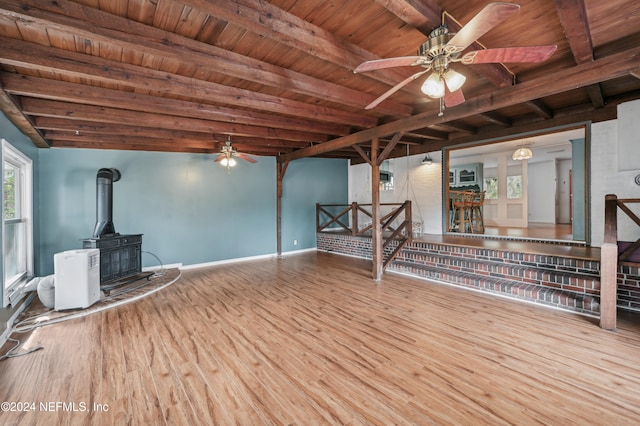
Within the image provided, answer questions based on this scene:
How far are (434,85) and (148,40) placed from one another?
2.44 metres

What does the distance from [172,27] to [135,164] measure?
15.4 ft

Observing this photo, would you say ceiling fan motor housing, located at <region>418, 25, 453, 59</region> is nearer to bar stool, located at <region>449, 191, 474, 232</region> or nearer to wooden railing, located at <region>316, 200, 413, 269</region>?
wooden railing, located at <region>316, 200, 413, 269</region>

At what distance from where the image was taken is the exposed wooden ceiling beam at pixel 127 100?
2.95 meters

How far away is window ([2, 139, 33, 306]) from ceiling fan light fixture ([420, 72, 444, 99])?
5422 millimetres

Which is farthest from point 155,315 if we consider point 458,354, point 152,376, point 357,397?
point 458,354

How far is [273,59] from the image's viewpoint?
2832 mm

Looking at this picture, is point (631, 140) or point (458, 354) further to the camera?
point (631, 140)

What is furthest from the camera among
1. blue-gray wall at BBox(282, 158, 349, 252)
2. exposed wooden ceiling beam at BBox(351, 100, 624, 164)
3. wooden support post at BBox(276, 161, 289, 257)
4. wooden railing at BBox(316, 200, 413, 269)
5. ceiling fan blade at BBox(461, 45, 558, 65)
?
blue-gray wall at BBox(282, 158, 349, 252)

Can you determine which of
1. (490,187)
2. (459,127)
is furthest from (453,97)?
(490,187)

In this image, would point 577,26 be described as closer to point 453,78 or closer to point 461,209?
point 453,78

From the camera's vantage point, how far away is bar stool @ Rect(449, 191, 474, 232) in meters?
7.13

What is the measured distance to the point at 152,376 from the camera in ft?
7.70

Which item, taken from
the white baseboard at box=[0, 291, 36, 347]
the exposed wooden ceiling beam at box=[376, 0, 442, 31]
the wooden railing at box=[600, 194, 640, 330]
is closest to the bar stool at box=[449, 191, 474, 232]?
the wooden railing at box=[600, 194, 640, 330]

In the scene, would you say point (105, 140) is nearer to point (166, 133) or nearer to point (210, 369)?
point (166, 133)
